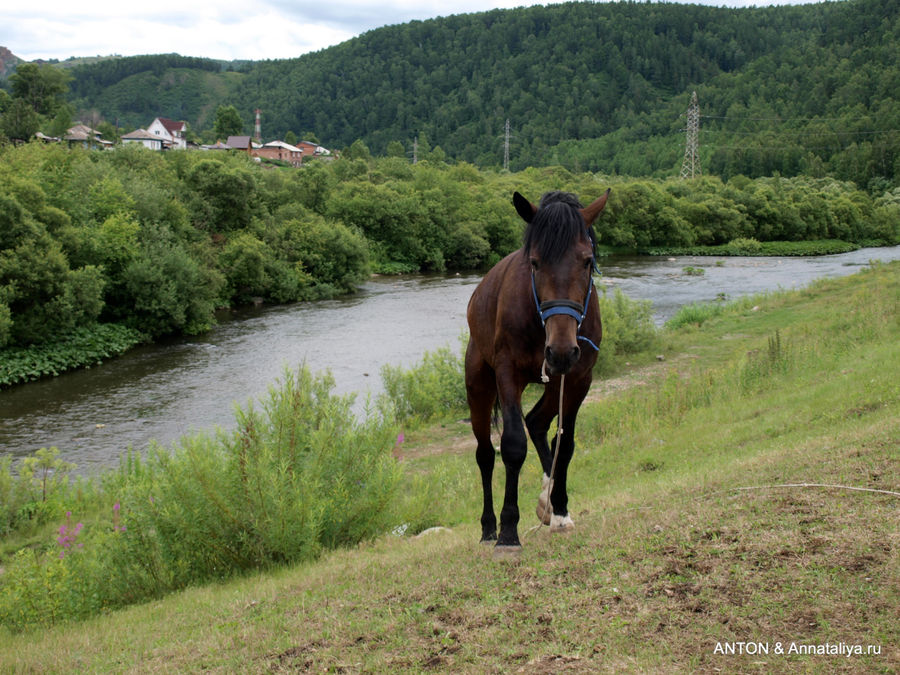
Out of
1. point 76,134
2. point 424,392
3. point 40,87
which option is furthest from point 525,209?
point 40,87

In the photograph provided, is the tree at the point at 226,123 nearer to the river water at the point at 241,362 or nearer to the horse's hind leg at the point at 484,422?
the river water at the point at 241,362

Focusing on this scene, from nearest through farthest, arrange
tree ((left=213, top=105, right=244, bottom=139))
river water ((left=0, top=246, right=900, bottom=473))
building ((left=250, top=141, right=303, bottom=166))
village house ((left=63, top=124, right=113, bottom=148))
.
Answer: river water ((left=0, top=246, right=900, bottom=473)), village house ((left=63, top=124, right=113, bottom=148)), building ((left=250, top=141, right=303, bottom=166)), tree ((left=213, top=105, right=244, bottom=139))

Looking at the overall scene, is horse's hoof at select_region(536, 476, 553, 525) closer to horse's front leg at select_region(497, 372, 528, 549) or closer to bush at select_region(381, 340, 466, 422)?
horse's front leg at select_region(497, 372, 528, 549)

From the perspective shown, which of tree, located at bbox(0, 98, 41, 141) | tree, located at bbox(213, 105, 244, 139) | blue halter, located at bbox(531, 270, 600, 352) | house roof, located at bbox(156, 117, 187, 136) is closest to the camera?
blue halter, located at bbox(531, 270, 600, 352)

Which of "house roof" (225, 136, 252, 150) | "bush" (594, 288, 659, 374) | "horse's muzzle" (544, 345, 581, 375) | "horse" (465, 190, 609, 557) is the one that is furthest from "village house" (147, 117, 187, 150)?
"horse's muzzle" (544, 345, 581, 375)

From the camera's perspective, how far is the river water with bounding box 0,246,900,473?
20125 millimetres

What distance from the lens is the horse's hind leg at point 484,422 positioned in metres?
6.12

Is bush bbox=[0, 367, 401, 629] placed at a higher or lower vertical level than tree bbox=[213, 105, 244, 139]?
lower

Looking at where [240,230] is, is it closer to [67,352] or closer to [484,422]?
[67,352]

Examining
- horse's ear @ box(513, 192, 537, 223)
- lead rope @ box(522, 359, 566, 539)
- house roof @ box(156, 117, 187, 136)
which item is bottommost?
lead rope @ box(522, 359, 566, 539)

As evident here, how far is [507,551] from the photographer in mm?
5305

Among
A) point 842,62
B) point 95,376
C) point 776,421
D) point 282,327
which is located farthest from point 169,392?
point 842,62

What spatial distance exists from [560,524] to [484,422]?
43.3 inches

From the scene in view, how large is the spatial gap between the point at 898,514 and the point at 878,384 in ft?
22.7
